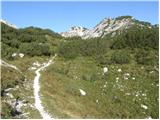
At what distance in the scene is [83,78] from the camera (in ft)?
149

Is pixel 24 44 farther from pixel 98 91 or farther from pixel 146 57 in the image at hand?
pixel 98 91

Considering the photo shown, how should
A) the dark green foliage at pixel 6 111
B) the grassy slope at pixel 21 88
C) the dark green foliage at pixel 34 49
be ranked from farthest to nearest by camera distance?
1. the dark green foliage at pixel 34 49
2. the grassy slope at pixel 21 88
3. the dark green foliage at pixel 6 111

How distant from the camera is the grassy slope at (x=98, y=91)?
32781mm

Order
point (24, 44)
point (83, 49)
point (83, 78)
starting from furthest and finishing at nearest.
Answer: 1. point (24, 44)
2. point (83, 49)
3. point (83, 78)

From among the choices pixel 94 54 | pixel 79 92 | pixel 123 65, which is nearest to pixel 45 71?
pixel 79 92

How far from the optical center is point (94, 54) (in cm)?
6075

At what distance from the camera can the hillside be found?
3162 centimetres

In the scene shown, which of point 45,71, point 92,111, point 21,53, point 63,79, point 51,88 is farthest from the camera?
point 21,53

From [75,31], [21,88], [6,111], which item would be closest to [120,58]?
[21,88]

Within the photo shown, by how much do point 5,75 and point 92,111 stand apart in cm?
872

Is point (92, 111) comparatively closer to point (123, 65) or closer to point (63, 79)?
point (63, 79)

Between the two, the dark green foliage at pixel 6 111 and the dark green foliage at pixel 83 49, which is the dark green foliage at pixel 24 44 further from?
the dark green foliage at pixel 6 111

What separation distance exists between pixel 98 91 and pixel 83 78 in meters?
5.50

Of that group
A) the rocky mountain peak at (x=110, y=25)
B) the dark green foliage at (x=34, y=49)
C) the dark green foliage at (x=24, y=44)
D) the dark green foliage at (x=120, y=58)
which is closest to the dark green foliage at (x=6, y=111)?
the dark green foliage at (x=24, y=44)
